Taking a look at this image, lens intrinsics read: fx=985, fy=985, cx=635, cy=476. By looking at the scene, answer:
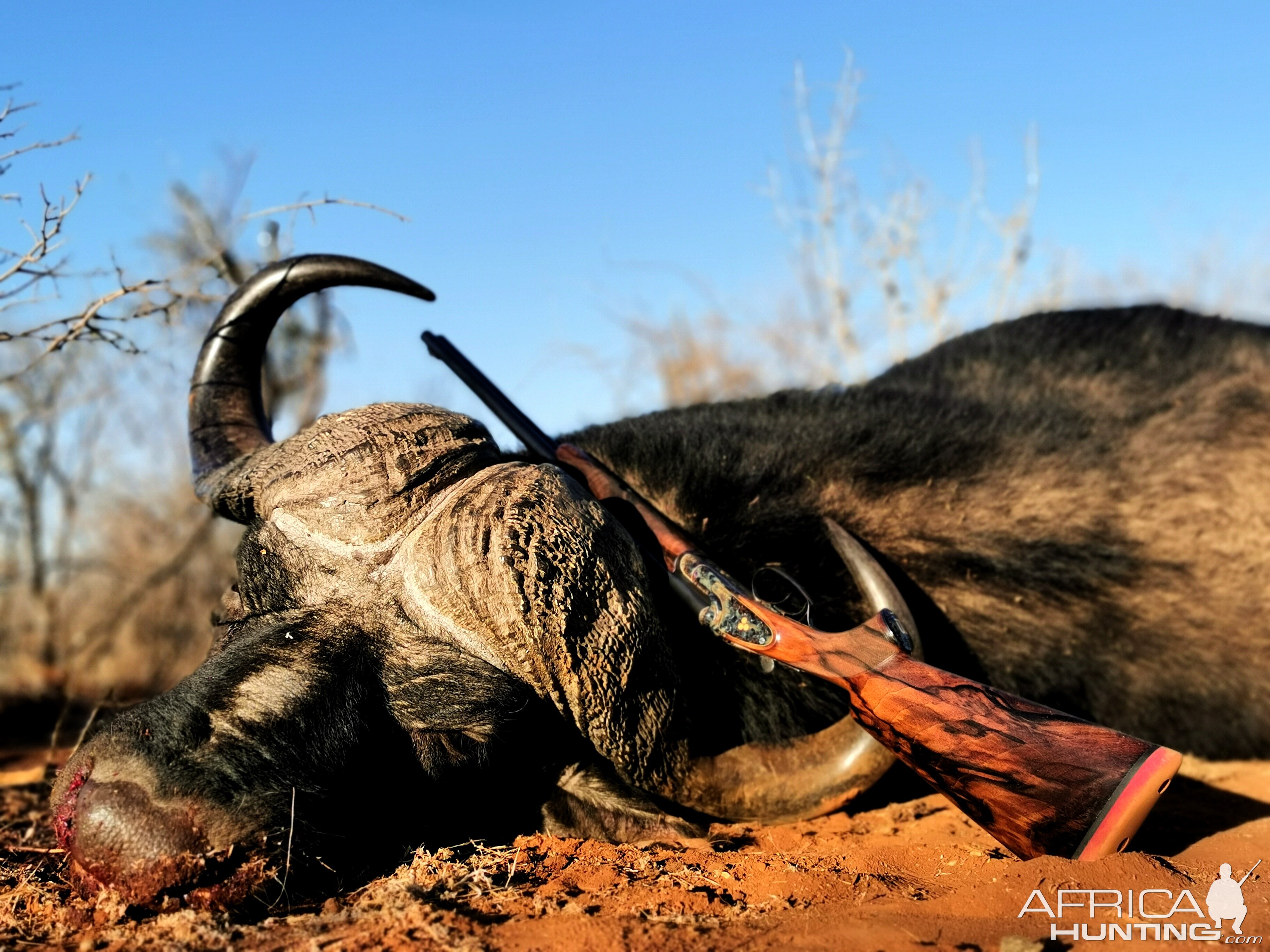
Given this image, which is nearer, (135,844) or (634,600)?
(135,844)

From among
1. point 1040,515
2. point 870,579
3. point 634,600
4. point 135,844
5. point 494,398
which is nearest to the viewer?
point 135,844

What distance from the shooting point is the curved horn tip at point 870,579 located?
288cm

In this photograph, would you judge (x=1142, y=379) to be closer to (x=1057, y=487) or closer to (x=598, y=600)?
(x=1057, y=487)

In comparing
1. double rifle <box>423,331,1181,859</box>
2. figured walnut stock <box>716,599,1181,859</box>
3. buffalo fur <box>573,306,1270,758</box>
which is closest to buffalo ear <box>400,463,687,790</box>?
double rifle <box>423,331,1181,859</box>

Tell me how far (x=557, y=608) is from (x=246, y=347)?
158 centimetres

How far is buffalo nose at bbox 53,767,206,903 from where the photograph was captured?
207cm

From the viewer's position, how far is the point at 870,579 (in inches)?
116

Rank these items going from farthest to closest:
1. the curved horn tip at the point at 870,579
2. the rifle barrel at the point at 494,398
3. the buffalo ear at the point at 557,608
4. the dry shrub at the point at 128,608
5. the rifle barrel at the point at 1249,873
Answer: the dry shrub at the point at 128,608
the rifle barrel at the point at 494,398
the curved horn tip at the point at 870,579
the buffalo ear at the point at 557,608
the rifle barrel at the point at 1249,873

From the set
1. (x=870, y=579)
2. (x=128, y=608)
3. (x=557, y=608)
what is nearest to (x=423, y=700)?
(x=557, y=608)

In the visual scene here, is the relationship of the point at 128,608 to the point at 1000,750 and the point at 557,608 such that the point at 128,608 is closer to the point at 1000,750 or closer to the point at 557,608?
the point at 557,608

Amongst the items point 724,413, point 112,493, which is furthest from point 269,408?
point 724,413

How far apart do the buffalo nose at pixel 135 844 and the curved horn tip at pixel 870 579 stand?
1833 mm

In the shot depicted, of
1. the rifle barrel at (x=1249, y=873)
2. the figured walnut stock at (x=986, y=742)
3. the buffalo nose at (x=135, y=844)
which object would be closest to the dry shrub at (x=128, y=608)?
the buffalo nose at (x=135, y=844)

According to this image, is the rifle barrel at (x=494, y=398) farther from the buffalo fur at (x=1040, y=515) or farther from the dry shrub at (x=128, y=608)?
the dry shrub at (x=128, y=608)
